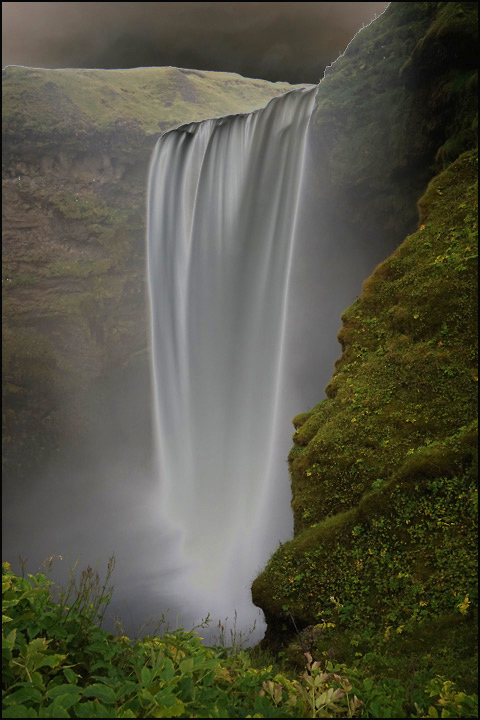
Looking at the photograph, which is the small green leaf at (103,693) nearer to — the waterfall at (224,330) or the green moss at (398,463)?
the green moss at (398,463)

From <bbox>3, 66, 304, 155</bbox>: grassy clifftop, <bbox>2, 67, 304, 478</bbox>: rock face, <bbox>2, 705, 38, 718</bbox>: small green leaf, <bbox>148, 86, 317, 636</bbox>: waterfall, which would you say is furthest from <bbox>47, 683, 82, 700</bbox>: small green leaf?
<bbox>3, 66, 304, 155</bbox>: grassy clifftop

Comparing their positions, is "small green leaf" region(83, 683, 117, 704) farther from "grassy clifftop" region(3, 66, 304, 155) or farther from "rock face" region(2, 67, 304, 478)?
"grassy clifftop" region(3, 66, 304, 155)

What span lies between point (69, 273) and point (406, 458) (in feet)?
53.8

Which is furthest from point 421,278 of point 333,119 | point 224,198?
point 224,198

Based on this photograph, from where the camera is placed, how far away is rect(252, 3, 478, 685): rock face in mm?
3822

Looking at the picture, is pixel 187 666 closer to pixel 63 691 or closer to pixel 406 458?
pixel 63 691

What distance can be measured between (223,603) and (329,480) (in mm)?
6475

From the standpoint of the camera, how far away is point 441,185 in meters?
6.36

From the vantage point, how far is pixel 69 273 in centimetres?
1834

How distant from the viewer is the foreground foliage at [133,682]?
1749 mm

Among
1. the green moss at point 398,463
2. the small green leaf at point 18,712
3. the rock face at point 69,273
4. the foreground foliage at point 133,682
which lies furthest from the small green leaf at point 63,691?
the rock face at point 69,273

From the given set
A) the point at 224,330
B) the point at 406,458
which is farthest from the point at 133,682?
the point at 224,330

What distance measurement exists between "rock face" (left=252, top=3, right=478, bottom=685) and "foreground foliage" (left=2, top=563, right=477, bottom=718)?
1128 mm

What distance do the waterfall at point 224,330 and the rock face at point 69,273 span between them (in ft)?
6.38
